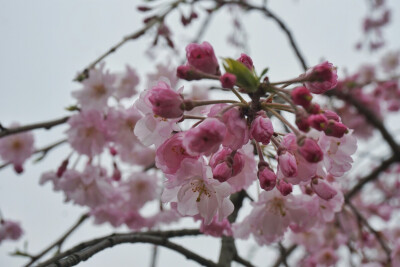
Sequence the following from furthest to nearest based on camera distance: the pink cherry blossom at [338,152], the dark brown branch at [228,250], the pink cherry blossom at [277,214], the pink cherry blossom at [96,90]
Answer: the pink cherry blossom at [96,90] < the dark brown branch at [228,250] < the pink cherry blossom at [277,214] < the pink cherry blossom at [338,152]

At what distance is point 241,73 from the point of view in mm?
875

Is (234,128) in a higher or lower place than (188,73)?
lower

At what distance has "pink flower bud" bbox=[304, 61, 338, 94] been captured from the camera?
0.89 m

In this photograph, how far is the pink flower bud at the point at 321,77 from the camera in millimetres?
887

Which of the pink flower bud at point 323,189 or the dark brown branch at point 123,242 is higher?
the dark brown branch at point 123,242

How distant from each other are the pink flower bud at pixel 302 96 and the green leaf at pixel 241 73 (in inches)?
4.5

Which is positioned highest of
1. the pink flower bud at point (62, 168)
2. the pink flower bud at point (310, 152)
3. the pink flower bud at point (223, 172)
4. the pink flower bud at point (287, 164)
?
the pink flower bud at point (62, 168)

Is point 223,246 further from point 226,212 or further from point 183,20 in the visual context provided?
point 183,20

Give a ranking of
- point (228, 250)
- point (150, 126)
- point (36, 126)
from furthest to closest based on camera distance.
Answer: point (36, 126) → point (228, 250) → point (150, 126)

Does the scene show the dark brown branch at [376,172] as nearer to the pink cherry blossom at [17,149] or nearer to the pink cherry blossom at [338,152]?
the pink cherry blossom at [338,152]

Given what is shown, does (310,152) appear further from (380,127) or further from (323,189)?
(380,127)

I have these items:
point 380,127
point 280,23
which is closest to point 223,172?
point 280,23

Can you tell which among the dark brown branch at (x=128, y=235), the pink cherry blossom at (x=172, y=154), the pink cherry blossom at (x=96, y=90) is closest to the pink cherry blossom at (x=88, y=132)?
the pink cherry blossom at (x=96, y=90)

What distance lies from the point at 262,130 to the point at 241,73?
149 mm
